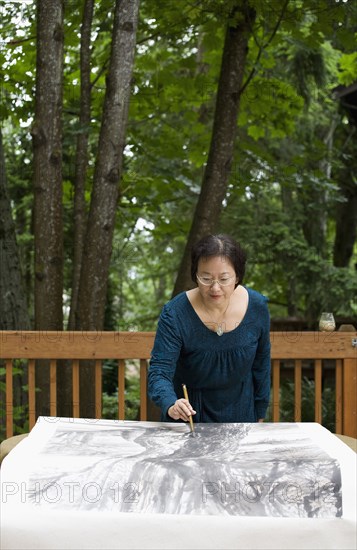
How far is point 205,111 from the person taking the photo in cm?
819

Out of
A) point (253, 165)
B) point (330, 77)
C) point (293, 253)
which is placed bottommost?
point (293, 253)

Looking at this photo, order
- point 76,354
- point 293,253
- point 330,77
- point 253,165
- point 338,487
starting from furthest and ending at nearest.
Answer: point 330,77
point 293,253
point 253,165
point 76,354
point 338,487

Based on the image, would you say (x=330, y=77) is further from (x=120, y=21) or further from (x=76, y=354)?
(x=76, y=354)

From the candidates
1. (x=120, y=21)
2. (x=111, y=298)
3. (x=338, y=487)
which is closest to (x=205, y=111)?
(x=111, y=298)

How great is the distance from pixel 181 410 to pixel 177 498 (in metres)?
0.54

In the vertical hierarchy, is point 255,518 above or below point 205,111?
below

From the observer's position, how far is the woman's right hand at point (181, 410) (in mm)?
2085

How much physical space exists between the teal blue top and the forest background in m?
1.68

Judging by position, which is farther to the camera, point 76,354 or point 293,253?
point 293,253

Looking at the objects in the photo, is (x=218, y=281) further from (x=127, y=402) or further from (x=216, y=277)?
(x=127, y=402)

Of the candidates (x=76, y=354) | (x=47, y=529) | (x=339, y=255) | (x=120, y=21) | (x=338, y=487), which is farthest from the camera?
(x=339, y=255)

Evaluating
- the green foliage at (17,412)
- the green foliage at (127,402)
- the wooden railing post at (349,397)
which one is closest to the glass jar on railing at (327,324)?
the wooden railing post at (349,397)

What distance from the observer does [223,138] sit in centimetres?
473

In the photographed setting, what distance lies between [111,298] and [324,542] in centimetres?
712
